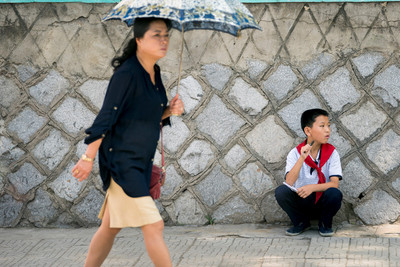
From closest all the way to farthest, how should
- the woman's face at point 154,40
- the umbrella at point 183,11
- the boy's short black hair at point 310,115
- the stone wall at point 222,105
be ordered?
the umbrella at point 183,11 → the woman's face at point 154,40 → the boy's short black hair at point 310,115 → the stone wall at point 222,105

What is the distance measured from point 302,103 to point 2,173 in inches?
104

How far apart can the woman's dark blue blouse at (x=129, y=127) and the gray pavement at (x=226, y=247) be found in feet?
3.57

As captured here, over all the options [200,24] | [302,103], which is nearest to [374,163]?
[302,103]

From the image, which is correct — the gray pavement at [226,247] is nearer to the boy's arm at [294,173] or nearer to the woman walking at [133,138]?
the boy's arm at [294,173]

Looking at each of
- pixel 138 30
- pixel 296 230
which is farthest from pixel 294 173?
pixel 138 30

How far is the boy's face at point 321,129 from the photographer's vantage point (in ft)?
18.2

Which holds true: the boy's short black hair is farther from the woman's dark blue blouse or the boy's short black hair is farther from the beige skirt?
the beige skirt

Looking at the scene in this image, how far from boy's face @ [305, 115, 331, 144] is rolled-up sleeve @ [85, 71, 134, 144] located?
200cm

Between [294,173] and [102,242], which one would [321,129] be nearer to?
[294,173]

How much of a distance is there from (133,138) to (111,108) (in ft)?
0.75

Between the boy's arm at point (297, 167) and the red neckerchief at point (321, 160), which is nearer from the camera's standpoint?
the boy's arm at point (297, 167)

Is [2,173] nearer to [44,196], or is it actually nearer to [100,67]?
[44,196]

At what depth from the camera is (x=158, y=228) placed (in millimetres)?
4055

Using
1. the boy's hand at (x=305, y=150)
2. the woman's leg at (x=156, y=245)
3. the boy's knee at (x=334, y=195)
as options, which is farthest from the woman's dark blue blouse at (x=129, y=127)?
the boy's knee at (x=334, y=195)
